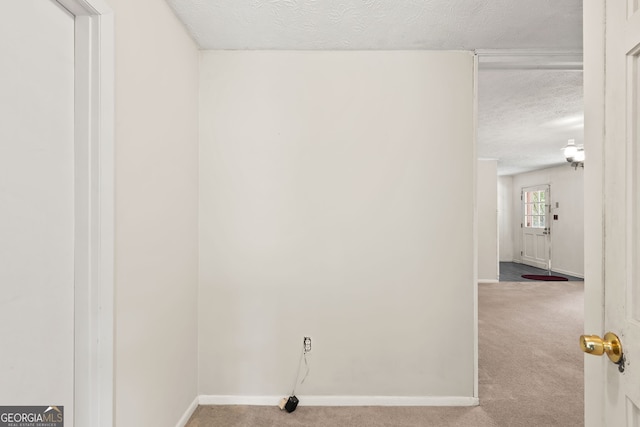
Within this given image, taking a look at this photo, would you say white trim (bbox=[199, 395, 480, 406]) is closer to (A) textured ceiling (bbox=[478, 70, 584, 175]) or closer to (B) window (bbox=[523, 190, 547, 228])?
(A) textured ceiling (bbox=[478, 70, 584, 175])

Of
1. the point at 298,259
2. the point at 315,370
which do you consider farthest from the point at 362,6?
the point at 315,370

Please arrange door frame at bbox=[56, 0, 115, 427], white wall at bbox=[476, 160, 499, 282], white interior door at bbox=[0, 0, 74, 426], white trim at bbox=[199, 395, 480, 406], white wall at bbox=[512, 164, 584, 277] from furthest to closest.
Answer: white wall at bbox=[512, 164, 584, 277] → white wall at bbox=[476, 160, 499, 282] → white trim at bbox=[199, 395, 480, 406] → door frame at bbox=[56, 0, 115, 427] → white interior door at bbox=[0, 0, 74, 426]

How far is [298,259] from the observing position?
213 centimetres

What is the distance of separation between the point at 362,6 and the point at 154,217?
1.64 meters

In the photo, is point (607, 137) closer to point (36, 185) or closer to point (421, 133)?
point (421, 133)

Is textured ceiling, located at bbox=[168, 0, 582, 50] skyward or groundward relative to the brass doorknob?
skyward

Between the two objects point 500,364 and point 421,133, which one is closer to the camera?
point 421,133

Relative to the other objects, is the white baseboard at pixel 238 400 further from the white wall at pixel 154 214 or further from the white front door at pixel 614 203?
the white front door at pixel 614 203

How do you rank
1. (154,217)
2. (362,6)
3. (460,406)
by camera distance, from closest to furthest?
(154,217) < (362,6) < (460,406)

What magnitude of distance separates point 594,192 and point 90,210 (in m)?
1.65

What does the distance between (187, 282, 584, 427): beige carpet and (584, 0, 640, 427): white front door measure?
1.40 meters

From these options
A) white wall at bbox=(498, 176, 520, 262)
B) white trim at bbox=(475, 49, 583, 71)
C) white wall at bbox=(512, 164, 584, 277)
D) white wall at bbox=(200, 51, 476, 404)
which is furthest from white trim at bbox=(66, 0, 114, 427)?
white wall at bbox=(498, 176, 520, 262)

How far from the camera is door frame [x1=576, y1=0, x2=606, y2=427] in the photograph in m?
0.76

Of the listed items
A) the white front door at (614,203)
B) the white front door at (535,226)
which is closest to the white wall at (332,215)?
the white front door at (614,203)
